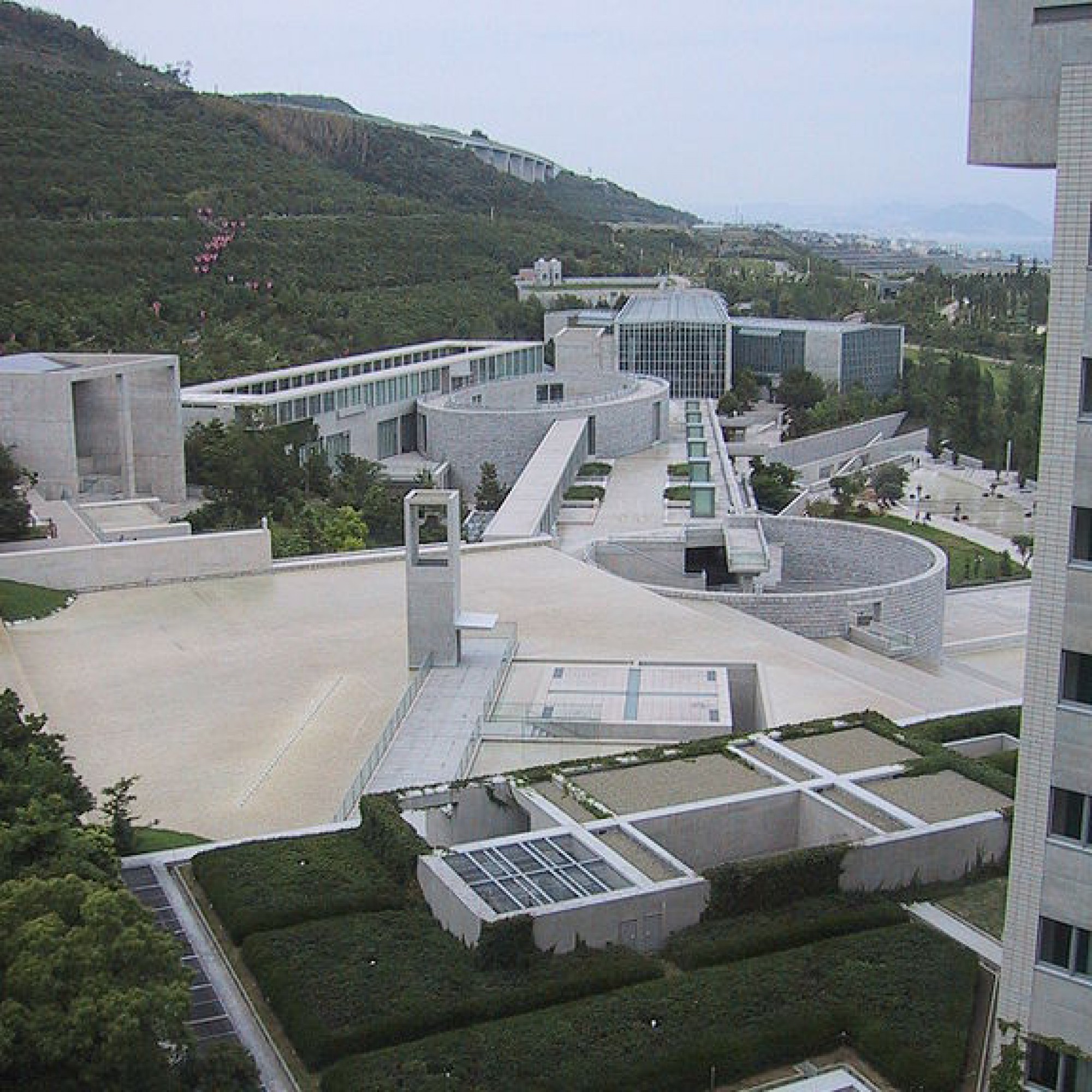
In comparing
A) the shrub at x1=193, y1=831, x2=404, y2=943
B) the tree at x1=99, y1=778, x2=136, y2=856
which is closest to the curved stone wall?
the shrub at x1=193, y1=831, x2=404, y2=943

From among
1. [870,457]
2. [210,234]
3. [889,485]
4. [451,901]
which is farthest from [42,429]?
[870,457]

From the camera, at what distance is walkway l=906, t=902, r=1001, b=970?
546 inches

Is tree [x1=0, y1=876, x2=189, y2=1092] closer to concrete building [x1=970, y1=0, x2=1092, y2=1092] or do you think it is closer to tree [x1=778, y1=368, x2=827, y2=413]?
concrete building [x1=970, y1=0, x2=1092, y2=1092]

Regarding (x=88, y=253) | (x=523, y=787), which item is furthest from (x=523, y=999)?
(x=88, y=253)

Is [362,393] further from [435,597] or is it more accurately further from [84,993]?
[84,993]

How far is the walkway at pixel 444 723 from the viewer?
19.0 metres

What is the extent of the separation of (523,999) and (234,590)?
17315mm

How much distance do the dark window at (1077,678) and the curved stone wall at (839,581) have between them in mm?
17861

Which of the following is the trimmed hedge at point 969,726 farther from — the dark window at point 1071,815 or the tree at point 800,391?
the tree at point 800,391

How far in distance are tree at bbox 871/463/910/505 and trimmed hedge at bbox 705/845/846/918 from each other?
35.4m

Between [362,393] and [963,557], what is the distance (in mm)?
19527

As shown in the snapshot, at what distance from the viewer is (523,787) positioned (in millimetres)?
17047

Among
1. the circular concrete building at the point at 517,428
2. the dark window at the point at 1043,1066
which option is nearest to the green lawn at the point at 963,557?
the circular concrete building at the point at 517,428

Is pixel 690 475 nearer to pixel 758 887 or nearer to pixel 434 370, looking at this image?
pixel 434 370
